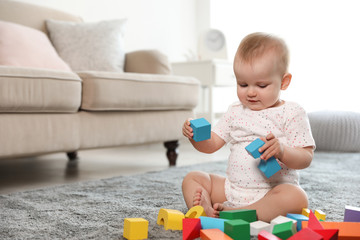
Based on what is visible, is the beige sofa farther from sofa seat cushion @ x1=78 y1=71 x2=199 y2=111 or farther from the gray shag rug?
the gray shag rug

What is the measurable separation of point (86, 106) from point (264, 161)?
3.49 ft

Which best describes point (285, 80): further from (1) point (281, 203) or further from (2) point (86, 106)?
(2) point (86, 106)

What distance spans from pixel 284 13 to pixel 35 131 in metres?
2.70

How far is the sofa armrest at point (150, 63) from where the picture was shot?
2328mm

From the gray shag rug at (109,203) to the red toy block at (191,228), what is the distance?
0.12ft

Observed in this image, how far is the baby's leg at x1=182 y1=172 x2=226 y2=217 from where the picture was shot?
1.07 m

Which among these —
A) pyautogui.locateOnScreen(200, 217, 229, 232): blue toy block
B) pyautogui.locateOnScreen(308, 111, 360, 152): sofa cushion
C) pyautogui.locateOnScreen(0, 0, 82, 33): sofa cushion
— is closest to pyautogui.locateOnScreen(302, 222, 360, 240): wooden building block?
pyautogui.locateOnScreen(200, 217, 229, 232): blue toy block

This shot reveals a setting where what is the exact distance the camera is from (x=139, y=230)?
0.86 meters

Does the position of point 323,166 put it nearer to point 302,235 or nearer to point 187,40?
point 302,235

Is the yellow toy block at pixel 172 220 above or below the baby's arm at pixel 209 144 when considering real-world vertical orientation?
below

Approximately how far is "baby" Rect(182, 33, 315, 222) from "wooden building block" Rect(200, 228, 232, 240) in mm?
170

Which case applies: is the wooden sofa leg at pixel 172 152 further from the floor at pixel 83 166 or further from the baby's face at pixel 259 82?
the baby's face at pixel 259 82

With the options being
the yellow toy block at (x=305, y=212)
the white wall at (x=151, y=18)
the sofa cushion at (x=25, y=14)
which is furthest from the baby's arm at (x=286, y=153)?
the white wall at (x=151, y=18)

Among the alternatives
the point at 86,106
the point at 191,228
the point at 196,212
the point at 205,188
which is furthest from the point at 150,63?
the point at 191,228
